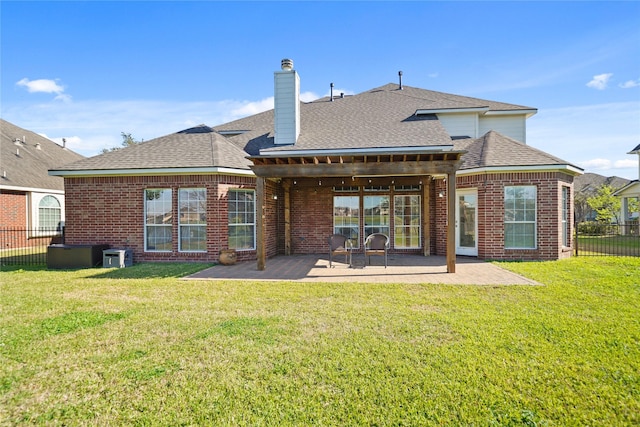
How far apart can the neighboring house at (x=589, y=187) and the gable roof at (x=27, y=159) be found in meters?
43.6

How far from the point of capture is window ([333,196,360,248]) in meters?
12.8

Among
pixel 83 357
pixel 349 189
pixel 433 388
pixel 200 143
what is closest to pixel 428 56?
pixel 349 189

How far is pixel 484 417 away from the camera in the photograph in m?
2.64

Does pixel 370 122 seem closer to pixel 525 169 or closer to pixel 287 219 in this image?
pixel 287 219

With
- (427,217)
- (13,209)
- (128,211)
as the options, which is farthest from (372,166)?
(13,209)

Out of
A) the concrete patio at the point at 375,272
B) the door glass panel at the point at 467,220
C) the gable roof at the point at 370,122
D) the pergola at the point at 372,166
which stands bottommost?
the concrete patio at the point at 375,272

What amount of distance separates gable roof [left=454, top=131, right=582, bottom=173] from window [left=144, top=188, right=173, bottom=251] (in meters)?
10.0

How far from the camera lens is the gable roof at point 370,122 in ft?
33.9

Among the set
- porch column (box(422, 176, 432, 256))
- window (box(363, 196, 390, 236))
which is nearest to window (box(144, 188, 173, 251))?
window (box(363, 196, 390, 236))

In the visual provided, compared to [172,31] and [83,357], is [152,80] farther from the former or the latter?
[83,357]

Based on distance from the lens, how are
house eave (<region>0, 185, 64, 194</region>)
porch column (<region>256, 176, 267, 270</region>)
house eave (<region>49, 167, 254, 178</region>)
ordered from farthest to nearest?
house eave (<region>0, 185, 64, 194</region>) < house eave (<region>49, 167, 254, 178</region>) < porch column (<region>256, 176, 267, 270</region>)

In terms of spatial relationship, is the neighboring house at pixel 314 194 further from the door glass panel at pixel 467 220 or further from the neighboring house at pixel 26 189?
the neighboring house at pixel 26 189

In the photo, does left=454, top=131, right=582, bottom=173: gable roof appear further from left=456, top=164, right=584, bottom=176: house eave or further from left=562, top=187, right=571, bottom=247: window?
left=562, top=187, right=571, bottom=247: window

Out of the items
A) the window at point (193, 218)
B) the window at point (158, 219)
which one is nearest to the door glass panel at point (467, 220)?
the window at point (193, 218)
